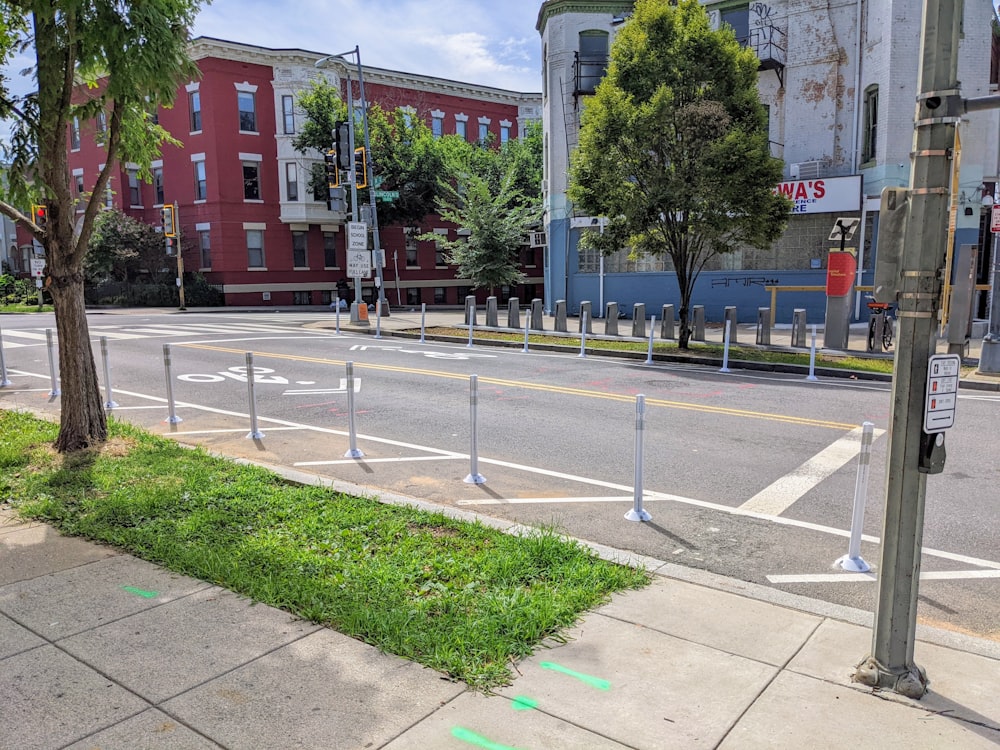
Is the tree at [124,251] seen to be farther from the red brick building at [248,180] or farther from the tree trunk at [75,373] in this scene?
the tree trunk at [75,373]

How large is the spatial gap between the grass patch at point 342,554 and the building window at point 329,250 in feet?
130

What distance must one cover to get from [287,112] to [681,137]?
32.3 meters

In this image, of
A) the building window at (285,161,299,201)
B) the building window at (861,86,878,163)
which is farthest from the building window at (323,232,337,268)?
the building window at (861,86,878,163)

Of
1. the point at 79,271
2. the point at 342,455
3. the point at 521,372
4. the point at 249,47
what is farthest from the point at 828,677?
the point at 249,47

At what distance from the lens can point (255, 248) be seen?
4362 cm

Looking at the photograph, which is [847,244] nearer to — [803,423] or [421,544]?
[803,423]

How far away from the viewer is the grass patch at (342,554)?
421cm

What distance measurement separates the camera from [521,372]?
15.1m

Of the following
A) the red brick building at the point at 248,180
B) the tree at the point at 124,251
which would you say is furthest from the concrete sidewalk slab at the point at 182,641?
the tree at the point at 124,251

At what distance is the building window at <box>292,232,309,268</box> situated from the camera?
4488cm

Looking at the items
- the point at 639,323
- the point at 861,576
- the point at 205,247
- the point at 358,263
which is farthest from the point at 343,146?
the point at 861,576

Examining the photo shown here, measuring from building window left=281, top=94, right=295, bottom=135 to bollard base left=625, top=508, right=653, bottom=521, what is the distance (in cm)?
4205

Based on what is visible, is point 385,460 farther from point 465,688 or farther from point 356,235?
point 356,235

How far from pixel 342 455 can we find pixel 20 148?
4.44 metres
